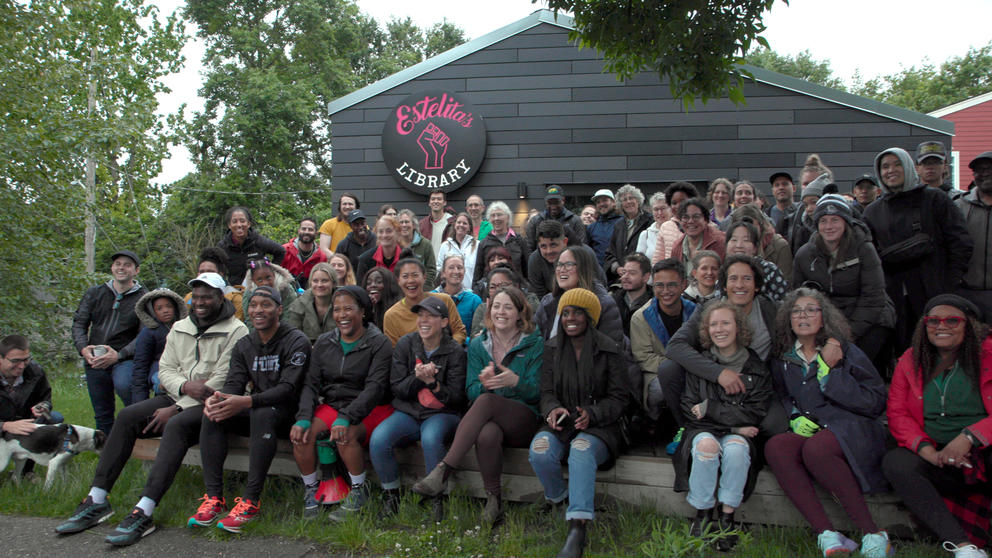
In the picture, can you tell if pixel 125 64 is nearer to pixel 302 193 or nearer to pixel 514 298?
pixel 302 193

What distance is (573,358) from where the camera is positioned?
3.85 metres

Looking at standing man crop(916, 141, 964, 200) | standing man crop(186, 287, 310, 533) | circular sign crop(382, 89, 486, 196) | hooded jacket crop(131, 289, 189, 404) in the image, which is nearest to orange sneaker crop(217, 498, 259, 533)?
standing man crop(186, 287, 310, 533)

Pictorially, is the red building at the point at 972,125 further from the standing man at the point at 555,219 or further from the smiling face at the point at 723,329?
the smiling face at the point at 723,329

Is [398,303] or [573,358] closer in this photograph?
[573,358]

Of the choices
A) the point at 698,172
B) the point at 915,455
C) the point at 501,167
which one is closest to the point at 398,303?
the point at 915,455

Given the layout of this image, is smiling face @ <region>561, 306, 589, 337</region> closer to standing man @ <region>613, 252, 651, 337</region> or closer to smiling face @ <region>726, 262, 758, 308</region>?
smiling face @ <region>726, 262, 758, 308</region>

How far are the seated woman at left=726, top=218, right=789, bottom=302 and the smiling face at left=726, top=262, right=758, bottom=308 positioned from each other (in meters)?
0.19

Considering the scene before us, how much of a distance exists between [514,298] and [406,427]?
1026 millimetres

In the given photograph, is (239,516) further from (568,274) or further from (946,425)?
(946,425)

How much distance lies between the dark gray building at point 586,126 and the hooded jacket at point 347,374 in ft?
15.6

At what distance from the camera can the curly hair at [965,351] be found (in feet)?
10.7

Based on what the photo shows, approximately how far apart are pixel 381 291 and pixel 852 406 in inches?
133

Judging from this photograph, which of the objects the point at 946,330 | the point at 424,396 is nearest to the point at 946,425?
the point at 946,330

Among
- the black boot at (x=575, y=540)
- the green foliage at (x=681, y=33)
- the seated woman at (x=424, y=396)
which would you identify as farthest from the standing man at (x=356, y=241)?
the black boot at (x=575, y=540)
